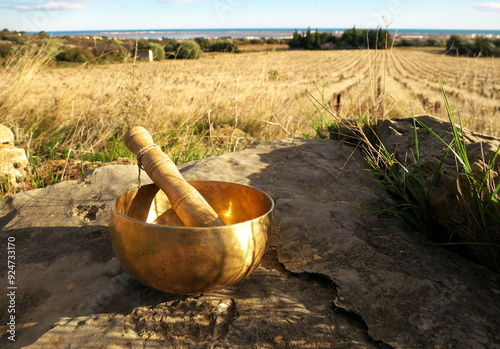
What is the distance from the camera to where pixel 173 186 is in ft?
6.12

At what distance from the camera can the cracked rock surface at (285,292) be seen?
1500 mm

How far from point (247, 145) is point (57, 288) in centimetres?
396

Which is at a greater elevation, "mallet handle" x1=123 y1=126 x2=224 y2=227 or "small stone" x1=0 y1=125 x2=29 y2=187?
"mallet handle" x1=123 y1=126 x2=224 y2=227

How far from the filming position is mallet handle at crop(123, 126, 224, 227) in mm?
1803

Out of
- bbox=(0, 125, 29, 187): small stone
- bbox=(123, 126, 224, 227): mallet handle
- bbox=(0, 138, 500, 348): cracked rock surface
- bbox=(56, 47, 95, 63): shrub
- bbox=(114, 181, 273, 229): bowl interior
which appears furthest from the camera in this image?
bbox=(56, 47, 95, 63): shrub

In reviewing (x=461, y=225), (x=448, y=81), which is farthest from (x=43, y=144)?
(x=448, y=81)

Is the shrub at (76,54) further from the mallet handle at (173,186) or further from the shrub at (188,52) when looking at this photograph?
the mallet handle at (173,186)

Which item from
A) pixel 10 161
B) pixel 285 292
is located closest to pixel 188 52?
pixel 10 161

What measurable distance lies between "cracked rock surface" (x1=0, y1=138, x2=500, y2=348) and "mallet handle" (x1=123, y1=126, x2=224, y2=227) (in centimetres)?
32

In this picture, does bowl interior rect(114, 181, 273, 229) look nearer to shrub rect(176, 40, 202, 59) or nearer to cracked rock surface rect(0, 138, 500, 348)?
cracked rock surface rect(0, 138, 500, 348)

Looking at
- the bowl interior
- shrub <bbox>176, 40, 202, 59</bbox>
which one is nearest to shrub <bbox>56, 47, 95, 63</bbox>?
shrub <bbox>176, 40, 202, 59</bbox>

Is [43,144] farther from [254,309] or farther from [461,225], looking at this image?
[461,225]

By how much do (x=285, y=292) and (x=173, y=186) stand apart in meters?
0.66

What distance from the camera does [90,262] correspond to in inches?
80.1
